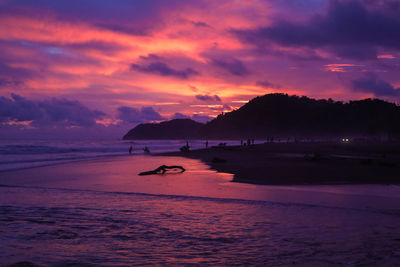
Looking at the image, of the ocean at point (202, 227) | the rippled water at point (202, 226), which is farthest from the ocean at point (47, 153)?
the rippled water at point (202, 226)

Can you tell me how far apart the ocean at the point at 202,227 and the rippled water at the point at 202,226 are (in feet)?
0.07

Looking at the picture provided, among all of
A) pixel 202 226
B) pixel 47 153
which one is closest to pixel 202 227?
pixel 202 226

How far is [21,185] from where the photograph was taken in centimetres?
1786

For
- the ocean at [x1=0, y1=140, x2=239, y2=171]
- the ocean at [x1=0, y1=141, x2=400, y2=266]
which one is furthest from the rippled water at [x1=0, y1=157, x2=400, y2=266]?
the ocean at [x1=0, y1=140, x2=239, y2=171]

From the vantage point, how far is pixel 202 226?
9148mm

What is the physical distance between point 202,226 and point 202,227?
125mm

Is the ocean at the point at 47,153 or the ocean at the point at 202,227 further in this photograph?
the ocean at the point at 47,153

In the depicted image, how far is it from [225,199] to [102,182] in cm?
887

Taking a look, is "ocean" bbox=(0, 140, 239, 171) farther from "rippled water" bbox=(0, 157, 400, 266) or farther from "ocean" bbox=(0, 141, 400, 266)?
"rippled water" bbox=(0, 157, 400, 266)

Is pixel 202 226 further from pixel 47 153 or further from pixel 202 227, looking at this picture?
pixel 47 153

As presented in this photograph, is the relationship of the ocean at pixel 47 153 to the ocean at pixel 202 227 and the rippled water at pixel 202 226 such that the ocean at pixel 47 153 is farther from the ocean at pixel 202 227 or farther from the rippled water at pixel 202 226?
the rippled water at pixel 202 226

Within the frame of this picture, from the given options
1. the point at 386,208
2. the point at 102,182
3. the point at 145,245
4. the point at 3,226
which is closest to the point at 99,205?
the point at 3,226

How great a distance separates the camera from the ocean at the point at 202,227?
6695 mm

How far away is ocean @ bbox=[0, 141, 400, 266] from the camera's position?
670 centimetres
